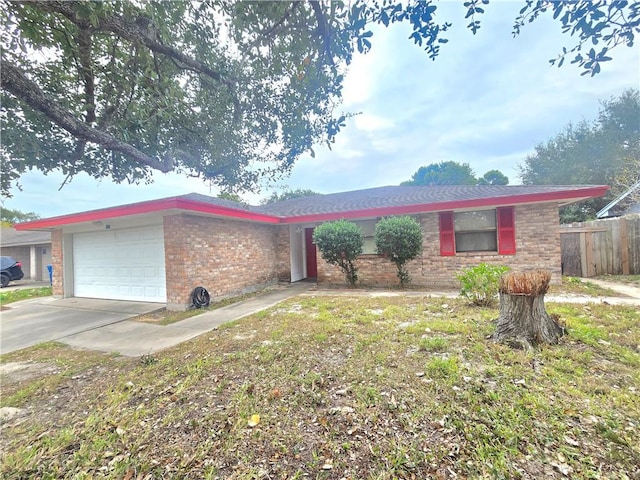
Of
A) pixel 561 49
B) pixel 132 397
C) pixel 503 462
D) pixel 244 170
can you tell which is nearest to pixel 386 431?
pixel 503 462

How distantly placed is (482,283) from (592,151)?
72.0 feet

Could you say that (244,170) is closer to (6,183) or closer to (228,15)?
(228,15)

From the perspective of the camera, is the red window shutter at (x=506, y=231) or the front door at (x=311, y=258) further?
the front door at (x=311, y=258)

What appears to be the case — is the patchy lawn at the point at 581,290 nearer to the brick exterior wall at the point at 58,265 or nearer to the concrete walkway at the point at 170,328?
the concrete walkway at the point at 170,328

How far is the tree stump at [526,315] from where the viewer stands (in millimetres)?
3207

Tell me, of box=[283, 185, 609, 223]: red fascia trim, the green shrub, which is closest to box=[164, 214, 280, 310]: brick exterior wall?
box=[283, 185, 609, 223]: red fascia trim

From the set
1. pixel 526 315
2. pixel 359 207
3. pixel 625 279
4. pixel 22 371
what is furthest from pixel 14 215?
pixel 625 279

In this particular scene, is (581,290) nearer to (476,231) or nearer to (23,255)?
(476,231)

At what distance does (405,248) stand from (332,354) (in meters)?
Answer: 4.85

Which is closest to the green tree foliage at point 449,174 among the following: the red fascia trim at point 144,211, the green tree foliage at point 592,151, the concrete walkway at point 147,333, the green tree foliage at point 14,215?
the green tree foliage at point 592,151

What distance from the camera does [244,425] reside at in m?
2.06

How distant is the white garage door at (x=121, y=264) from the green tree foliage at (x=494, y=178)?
31591mm

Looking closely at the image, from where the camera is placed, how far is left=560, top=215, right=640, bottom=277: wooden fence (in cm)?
817

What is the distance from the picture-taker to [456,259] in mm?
7867
